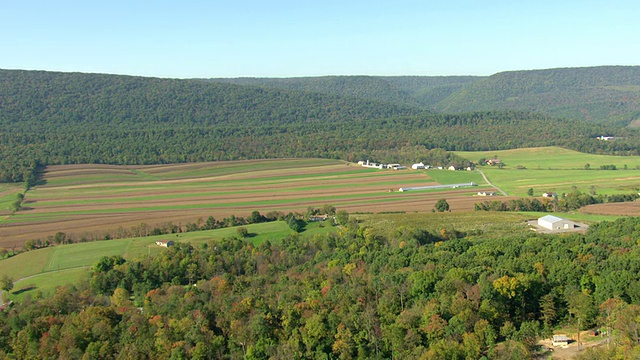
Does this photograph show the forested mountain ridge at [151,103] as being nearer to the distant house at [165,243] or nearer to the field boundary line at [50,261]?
the field boundary line at [50,261]

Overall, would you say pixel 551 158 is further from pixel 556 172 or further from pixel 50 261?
pixel 50 261

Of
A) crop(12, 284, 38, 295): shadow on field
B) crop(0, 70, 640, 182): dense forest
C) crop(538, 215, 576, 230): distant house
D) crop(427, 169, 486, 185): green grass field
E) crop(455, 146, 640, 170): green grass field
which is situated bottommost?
crop(12, 284, 38, 295): shadow on field

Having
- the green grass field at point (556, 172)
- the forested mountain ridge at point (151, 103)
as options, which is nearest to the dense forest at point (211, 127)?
the forested mountain ridge at point (151, 103)

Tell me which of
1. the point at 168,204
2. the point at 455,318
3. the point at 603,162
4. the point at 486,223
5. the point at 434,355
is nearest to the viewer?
the point at 434,355

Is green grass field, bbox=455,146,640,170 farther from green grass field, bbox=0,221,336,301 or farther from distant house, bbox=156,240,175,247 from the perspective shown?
distant house, bbox=156,240,175,247

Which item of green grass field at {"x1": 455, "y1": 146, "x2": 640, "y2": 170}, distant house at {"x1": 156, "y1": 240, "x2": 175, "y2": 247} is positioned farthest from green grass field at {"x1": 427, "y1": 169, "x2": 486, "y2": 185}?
distant house at {"x1": 156, "y1": 240, "x2": 175, "y2": 247}

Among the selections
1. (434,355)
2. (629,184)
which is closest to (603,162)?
(629,184)

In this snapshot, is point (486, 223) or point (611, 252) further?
point (486, 223)

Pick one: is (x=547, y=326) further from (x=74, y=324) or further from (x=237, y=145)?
(x=237, y=145)
